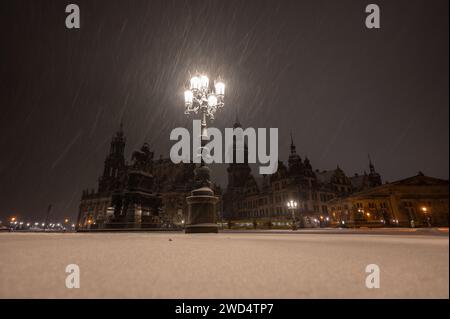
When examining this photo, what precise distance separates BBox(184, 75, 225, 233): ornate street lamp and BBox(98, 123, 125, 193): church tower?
91.3 meters

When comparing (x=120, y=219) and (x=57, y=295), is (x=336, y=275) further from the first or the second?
(x=120, y=219)

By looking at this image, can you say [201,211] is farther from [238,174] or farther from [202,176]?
[238,174]

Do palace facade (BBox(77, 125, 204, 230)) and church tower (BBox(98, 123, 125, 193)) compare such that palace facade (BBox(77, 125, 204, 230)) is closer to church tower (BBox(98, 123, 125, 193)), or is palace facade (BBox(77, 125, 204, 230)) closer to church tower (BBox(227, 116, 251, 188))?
church tower (BBox(98, 123, 125, 193))

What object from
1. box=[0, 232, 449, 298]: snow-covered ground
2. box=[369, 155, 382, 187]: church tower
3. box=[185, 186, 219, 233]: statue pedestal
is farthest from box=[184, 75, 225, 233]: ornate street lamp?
box=[369, 155, 382, 187]: church tower

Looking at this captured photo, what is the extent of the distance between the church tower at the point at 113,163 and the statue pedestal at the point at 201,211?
9250cm

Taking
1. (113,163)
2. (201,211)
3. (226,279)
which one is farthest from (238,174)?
(226,279)

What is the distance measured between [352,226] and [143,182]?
27.9 metres

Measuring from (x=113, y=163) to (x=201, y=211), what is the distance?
3943 inches

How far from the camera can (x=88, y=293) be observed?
1.70 m

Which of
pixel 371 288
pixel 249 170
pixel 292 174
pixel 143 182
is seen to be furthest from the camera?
pixel 249 170

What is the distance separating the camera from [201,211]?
407 inches

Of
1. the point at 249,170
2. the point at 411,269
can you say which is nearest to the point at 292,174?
the point at 249,170

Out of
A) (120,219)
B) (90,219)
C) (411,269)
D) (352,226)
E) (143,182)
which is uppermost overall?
(143,182)

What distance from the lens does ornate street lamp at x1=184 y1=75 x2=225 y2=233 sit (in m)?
10.3
